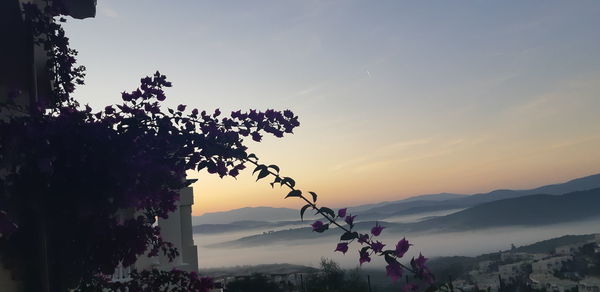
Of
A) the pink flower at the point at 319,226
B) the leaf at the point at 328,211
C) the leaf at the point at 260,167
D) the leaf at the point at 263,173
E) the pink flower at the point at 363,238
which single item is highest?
the leaf at the point at 260,167

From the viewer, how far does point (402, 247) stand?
2.99m

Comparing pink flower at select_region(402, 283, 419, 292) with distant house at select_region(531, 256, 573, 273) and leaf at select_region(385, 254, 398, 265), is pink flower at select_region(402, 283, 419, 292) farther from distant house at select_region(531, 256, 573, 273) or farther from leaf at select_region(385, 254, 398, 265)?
distant house at select_region(531, 256, 573, 273)

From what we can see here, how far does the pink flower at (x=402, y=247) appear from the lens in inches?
117

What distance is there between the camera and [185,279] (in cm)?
363

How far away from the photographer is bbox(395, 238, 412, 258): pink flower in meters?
2.97

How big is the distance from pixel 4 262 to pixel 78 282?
428mm

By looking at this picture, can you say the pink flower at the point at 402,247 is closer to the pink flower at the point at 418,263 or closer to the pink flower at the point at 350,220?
the pink flower at the point at 418,263

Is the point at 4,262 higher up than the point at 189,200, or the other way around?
the point at 189,200

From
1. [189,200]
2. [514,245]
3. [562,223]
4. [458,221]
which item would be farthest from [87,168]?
[458,221]

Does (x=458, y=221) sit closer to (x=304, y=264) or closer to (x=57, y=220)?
(x=304, y=264)

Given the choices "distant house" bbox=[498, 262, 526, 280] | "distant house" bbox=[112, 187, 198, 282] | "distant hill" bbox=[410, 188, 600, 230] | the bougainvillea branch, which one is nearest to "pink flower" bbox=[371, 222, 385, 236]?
the bougainvillea branch

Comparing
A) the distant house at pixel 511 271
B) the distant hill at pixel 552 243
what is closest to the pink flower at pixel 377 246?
the distant house at pixel 511 271

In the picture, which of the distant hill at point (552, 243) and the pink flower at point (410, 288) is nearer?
the pink flower at point (410, 288)

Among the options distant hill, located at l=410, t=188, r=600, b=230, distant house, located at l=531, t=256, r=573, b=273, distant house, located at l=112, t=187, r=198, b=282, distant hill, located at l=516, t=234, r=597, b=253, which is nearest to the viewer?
distant house, located at l=112, t=187, r=198, b=282
